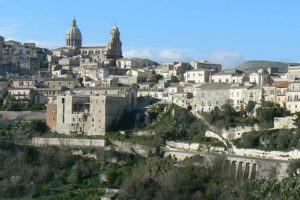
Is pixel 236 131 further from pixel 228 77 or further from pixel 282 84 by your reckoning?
pixel 228 77

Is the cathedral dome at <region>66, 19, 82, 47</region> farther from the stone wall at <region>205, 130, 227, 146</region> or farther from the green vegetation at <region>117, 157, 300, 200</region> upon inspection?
the green vegetation at <region>117, 157, 300, 200</region>

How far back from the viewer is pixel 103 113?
5081 centimetres

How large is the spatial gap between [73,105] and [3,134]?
14.2 feet

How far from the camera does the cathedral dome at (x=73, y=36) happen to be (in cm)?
8762

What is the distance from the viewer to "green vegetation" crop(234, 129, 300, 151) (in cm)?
4253

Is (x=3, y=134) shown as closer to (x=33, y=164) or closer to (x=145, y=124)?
(x=33, y=164)

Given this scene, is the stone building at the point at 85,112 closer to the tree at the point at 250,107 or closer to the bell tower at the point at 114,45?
the tree at the point at 250,107

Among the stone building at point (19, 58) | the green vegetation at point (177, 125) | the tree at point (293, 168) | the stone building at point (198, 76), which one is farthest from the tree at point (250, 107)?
the stone building at point (19, 58)

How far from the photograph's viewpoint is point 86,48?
86.7m

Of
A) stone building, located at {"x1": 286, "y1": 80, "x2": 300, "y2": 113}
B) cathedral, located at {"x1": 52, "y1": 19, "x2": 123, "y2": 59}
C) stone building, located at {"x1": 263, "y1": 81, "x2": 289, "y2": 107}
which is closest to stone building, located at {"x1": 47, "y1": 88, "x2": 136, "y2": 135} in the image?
stone building, located at {"x1": 263, "y1": 81, "x2": 289, "y2": 107}

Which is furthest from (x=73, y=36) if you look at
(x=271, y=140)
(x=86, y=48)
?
(x=271, y=140)

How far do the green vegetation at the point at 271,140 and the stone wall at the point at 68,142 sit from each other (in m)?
8.23

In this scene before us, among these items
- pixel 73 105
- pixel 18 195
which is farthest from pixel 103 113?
pixel 18 195

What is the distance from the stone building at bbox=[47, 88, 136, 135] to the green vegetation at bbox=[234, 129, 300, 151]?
8790 millimetres
